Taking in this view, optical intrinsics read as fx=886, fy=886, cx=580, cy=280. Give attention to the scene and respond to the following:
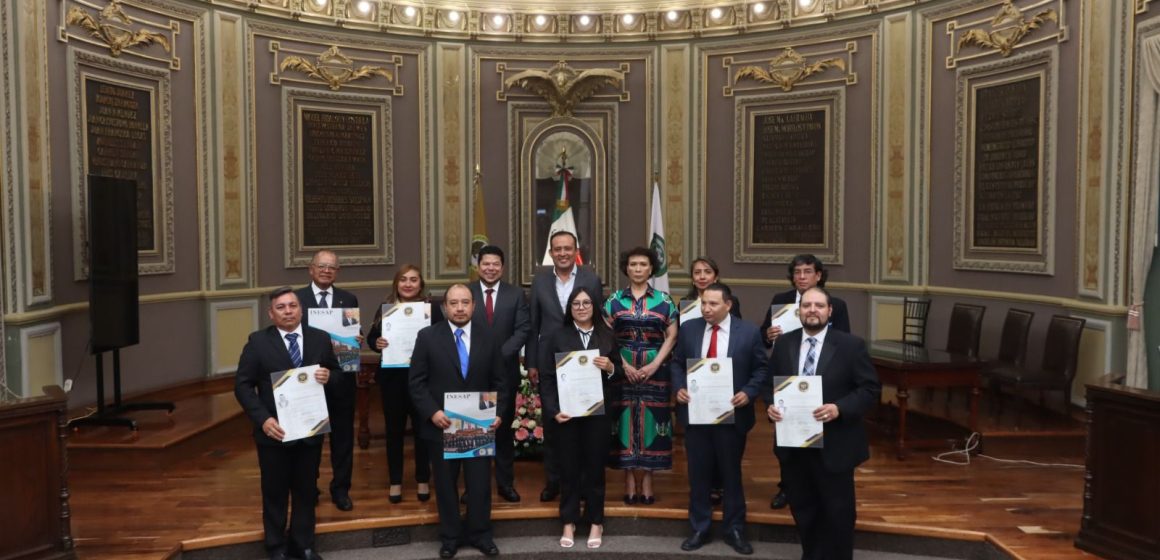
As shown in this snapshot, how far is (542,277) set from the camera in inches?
187

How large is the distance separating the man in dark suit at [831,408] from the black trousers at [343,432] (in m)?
2.20

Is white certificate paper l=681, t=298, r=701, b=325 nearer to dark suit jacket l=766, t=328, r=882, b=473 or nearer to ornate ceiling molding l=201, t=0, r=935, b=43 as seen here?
dark suit jacket l=766, t=328, r=882, b=473

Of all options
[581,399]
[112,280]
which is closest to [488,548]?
[581,399]

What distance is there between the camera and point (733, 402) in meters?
4.23

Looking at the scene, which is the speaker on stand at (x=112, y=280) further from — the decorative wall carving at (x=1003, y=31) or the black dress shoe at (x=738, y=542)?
the decorative wall carving at (x=1003, y=31)

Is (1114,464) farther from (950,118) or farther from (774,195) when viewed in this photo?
(774,195)

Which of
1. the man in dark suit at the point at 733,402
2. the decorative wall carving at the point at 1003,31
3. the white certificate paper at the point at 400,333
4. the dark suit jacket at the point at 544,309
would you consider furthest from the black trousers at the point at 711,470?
the decorative wall carving at the point at 1003,31

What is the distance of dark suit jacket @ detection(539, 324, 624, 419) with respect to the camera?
4312 mm

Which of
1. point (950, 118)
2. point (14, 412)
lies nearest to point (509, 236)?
point (950, 118)

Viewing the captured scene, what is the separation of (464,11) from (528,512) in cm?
602

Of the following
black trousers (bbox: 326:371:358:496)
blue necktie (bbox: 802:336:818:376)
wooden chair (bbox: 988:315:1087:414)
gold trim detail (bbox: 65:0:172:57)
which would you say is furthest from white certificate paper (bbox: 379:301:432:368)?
wooden chair (bbox: 988:315:1087:414)

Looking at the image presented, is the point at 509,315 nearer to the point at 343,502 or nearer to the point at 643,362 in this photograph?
the point at 643,362

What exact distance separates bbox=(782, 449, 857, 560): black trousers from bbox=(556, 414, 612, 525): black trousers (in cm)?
90

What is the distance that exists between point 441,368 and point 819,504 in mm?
1871
